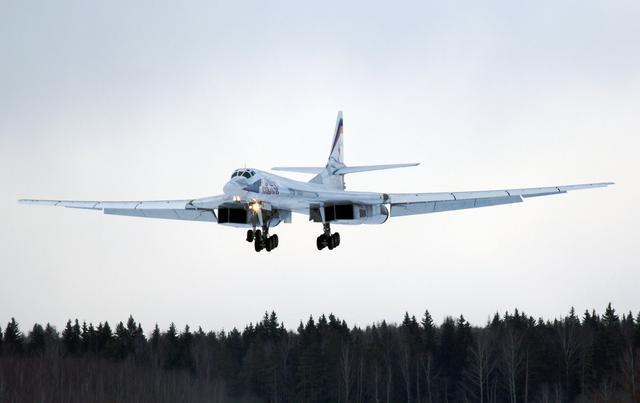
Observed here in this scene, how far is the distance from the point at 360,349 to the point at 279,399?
29.1 ft

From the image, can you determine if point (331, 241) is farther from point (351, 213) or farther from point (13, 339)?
point (13, 339)

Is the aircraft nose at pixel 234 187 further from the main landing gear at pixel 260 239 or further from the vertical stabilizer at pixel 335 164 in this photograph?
the vertical stabilizer at pixel 335 164

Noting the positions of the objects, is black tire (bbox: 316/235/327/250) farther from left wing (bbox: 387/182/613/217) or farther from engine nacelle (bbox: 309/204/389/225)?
left wing (bbox: 387/182/613/217)

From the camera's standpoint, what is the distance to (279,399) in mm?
100562

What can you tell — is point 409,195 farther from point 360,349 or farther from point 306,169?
point 360,349

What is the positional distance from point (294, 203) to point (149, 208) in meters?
7.24

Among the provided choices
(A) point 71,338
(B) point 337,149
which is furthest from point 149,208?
(A) point 71,338

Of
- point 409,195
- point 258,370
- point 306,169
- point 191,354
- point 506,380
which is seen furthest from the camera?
point 191,354

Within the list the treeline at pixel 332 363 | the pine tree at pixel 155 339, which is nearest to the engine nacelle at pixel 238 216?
the treeline at pixel 332 363

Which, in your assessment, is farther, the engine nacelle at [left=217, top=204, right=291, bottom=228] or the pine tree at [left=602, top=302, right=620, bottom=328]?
the pine tree at [left=602, top=302, right=620, bottom=328]

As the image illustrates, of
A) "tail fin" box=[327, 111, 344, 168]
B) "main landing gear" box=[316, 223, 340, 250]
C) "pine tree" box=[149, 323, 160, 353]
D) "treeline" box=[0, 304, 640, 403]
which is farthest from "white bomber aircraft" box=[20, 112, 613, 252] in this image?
"pine tree" box=[149, 323, 160, 353]

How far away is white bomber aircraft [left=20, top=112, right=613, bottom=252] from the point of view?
44469mm

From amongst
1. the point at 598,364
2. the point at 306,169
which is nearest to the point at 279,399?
the point at 598,364

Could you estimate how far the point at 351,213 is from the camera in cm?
4966
